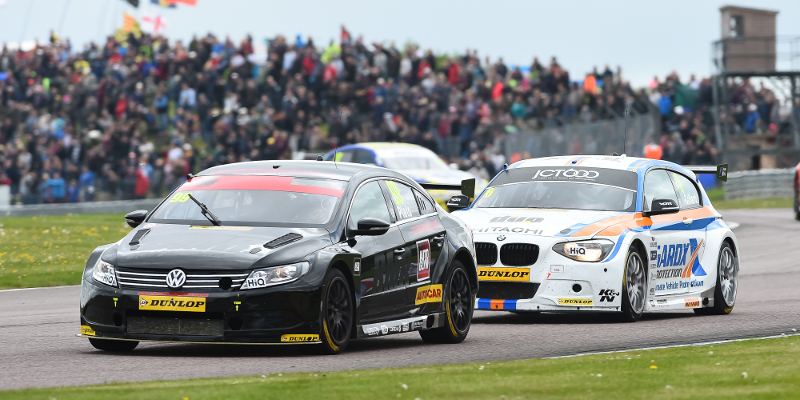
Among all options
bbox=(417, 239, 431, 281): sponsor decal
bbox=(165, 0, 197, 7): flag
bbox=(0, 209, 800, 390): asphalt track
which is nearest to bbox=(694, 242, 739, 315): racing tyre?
bbox=(0, 209, 800, 390): asphalt track

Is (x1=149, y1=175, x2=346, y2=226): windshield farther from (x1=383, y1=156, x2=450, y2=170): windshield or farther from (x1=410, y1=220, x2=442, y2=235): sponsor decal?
(x1=383, y1=156, x2=450, y2=170): windshield

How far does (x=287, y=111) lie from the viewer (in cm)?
3131

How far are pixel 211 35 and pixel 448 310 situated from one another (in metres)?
25.3

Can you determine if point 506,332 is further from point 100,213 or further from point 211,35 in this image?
point 211,35

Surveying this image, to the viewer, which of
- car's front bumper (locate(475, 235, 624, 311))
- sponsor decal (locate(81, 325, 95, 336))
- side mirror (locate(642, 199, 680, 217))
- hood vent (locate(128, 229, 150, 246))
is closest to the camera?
sponsor decal (locate(81, 325, 95, 336))

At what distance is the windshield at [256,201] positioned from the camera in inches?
360

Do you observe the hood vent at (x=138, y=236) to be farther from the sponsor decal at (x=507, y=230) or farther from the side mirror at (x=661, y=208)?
the side mirror at (x=661, y=208)

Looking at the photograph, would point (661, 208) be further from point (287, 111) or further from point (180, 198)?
point (287, 111)

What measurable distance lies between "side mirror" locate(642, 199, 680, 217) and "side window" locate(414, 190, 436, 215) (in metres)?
2.66

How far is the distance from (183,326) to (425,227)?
2.59 meters

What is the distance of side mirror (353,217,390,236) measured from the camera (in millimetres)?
8984

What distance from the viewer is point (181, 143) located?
103ft

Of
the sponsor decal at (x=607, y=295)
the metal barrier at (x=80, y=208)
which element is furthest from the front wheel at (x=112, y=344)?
the metal barrier at (x=80, y=208)

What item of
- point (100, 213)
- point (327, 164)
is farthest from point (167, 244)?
point (100, 213)
